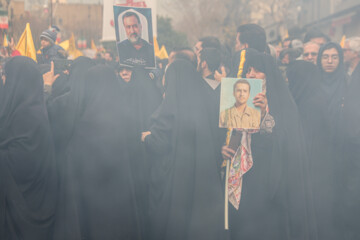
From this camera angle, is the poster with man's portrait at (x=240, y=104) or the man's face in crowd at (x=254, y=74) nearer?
the poster with man's portrait at (x=240, y=104)

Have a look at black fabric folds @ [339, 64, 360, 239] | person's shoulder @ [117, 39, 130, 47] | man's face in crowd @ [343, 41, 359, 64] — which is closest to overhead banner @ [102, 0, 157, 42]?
person's shoulder @ [117, 39, 130, 47]

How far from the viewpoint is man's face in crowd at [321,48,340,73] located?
202 inches

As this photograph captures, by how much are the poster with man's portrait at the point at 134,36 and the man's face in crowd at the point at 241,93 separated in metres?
1.37

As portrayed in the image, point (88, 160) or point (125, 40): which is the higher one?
point (125, 40)

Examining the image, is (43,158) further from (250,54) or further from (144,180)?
(250,54)

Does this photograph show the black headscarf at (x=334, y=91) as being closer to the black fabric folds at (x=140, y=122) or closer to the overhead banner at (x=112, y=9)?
the black fabric folds at (x=140, y=122)

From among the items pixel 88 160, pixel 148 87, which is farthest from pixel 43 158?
pixel 148 87

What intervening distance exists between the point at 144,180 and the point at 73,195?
623 mm

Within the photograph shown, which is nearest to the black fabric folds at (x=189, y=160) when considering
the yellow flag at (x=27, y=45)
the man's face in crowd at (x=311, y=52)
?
the yellow flag at (x=27, y=45)

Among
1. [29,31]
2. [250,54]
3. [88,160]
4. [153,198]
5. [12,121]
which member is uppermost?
[29,31]

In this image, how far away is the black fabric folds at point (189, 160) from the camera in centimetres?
382

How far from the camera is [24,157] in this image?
12.5ft

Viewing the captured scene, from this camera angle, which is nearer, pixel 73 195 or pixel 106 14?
pixel 73 195

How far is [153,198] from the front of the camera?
13.4 ft
